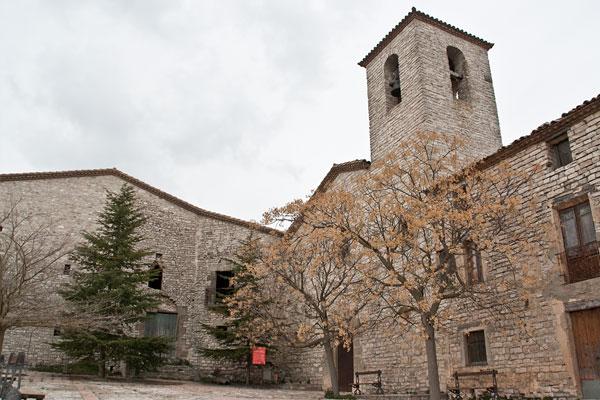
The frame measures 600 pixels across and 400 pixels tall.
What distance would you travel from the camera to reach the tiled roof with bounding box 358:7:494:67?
1972cm

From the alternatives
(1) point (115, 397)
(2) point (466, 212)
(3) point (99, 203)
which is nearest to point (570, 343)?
(2) point (466, 212)

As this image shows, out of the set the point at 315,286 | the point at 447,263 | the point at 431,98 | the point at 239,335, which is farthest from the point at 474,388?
the point at 431,98

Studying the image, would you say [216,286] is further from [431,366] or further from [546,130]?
[546,130]

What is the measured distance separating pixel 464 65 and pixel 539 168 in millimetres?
8500

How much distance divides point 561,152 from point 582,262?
281 centimetres

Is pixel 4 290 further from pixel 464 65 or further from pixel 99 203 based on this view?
pixel 464 65

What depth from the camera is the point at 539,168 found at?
12969 mm

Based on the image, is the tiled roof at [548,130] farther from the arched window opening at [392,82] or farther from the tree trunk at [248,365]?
the tree trunk at [248,365]

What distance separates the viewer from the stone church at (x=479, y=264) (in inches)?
458

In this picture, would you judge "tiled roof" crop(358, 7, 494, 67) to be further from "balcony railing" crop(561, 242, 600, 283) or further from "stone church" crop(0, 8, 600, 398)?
"balcony railing" crop(561, 242, 600, 283)

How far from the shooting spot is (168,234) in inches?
1010

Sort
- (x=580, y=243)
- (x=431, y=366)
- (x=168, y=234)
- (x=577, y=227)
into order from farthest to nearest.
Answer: (x=168, y=234) → (x=577, y=227) → (x=580, y=243) → (x=431, y=366)

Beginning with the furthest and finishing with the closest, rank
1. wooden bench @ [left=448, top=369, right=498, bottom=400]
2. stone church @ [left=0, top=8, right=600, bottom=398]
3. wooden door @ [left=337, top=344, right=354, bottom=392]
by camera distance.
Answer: wooden door @ [left=337, top=344, right=354, bottom=392] → wooden bench @ [left=448, top=369, right=498, bottom=400] → stone church @ [left=0, top=8, right=600, bottom=398]

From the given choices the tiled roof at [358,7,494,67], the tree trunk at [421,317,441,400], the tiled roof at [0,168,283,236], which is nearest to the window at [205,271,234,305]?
the tiled roof at [0,168,283,236]
